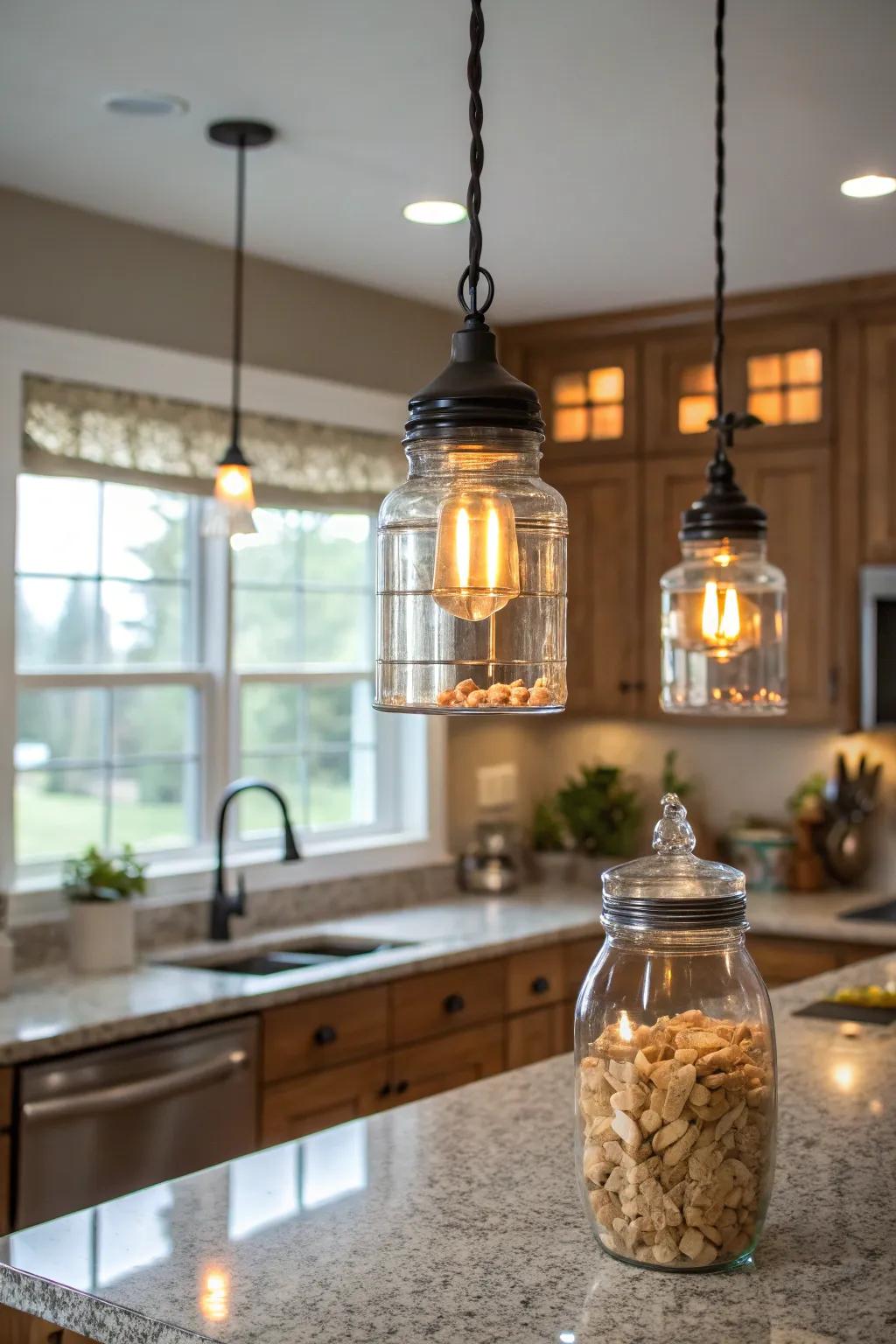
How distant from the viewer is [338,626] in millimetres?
4703

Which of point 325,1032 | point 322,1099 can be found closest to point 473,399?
point 325,1032

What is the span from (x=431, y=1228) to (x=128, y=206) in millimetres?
2776

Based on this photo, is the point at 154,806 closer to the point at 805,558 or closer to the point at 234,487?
the point at 234,487

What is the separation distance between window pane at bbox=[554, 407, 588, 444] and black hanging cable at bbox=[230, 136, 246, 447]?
4.26 ft

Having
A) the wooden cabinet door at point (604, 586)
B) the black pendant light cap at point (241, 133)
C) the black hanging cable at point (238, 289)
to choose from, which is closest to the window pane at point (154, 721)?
the black hanging cable at point (238, 289)

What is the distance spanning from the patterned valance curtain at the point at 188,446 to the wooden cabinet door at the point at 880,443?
1377 mm

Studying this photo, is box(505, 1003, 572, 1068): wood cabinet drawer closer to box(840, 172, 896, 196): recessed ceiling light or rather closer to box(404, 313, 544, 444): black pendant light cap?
box(840, 172, 896, 196): recessed ceiling light

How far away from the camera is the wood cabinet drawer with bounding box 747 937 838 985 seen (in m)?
4.23

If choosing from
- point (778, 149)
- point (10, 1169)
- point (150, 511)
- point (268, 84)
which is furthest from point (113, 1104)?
point (778, 149)

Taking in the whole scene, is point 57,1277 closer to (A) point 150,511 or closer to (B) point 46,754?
(B) point 46,754

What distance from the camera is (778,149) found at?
10.6 feet

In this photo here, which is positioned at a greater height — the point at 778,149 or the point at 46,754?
the point at 778,149

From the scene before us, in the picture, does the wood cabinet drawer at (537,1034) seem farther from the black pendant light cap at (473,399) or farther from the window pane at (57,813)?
the black pendant light cap at (473,399)

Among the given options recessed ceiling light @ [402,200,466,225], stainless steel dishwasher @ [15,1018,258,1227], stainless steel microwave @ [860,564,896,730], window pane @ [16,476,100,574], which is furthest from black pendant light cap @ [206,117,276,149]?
stainless steel microwave @ [860,564,896,730]
